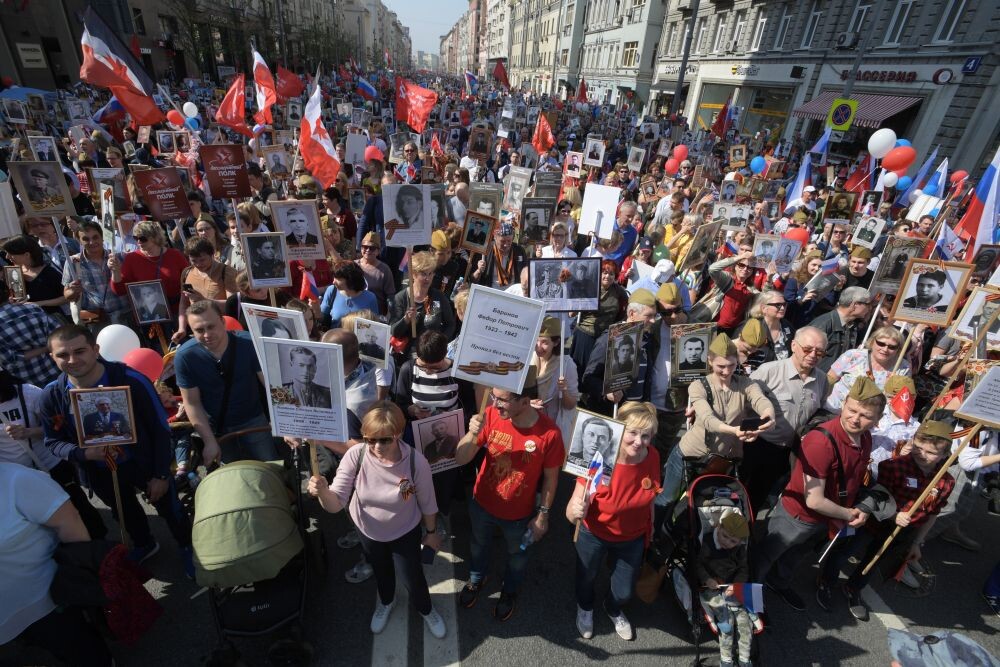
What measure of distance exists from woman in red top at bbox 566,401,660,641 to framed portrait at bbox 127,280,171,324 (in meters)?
4.64

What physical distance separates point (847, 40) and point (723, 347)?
27620 millimetres

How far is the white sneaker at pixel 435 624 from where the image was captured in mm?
3305

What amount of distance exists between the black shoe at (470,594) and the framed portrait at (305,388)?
163 centimetres

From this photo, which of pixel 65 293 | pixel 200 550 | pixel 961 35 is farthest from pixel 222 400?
pixel 961 35

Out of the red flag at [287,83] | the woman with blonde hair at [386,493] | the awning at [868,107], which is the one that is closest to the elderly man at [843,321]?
the woman with blonde hair at [386,493]

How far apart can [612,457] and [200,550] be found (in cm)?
235

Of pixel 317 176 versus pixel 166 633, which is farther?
pixel 317 176

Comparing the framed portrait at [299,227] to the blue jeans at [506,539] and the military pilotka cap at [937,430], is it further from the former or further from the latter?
the military pilotka cap at [937,430]

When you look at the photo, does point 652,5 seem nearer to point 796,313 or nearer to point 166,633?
point 796,313

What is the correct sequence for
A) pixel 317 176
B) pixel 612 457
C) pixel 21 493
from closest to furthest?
pixel 21 493 → pixel 612 457 → pixel 317 176

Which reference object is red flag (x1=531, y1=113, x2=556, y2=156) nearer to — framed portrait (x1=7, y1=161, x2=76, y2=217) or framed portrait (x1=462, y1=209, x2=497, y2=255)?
framed portrait (x1=462, y1=209, x2=497, y2=255)

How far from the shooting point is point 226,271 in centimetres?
521

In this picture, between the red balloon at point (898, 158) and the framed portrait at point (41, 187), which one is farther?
the red balloon at point (898, 158)

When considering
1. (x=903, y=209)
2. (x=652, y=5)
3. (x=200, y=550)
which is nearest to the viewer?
(x=200, y=550)
